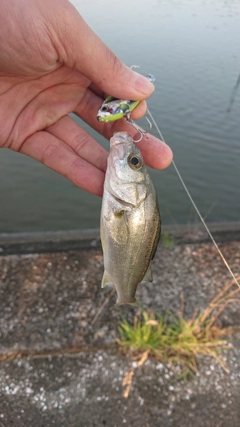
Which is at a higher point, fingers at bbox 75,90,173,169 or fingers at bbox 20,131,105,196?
fingers at bbox 75,90,173,169

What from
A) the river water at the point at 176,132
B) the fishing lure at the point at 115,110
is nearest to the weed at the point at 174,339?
the fishing lure at the point at 115,110

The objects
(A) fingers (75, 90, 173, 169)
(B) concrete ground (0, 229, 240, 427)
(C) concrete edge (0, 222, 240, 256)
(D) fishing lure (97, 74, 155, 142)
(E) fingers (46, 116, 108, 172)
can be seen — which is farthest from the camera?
(C) concrete edge (0, 222, 240, 256)

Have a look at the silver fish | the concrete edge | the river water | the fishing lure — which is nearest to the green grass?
the silver fish

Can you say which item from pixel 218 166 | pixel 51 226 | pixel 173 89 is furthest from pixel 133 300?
pixel 173 89

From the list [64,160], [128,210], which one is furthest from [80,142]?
[128,210]

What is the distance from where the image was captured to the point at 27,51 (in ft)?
8.86

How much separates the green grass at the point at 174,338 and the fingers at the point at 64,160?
1.38 metres

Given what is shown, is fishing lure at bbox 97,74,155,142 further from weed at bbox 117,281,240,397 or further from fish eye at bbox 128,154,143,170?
weed at bbox 117,281,240,397

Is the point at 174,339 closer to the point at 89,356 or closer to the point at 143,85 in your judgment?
the point at 89,356

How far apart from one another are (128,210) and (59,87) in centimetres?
158

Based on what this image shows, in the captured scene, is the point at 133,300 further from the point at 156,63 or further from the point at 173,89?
the point at 156,63

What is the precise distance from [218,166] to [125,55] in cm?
614

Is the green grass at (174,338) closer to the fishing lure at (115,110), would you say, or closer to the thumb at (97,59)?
→ the fishing lure at (115,110)

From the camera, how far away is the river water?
6891 millimetres
